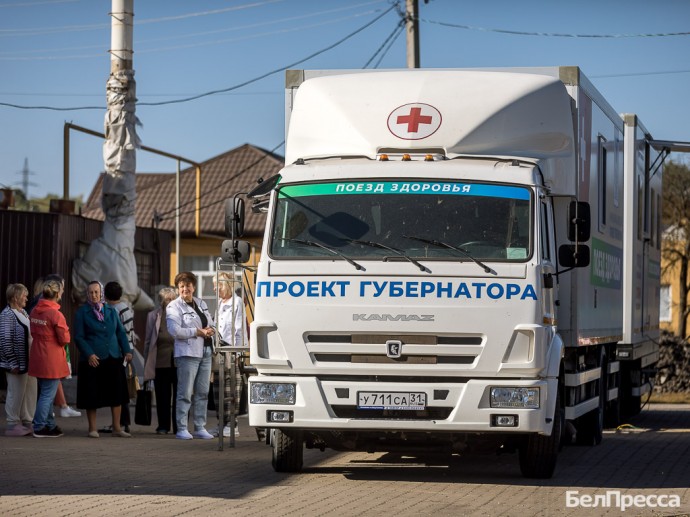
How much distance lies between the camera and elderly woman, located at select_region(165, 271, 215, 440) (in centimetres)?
1506

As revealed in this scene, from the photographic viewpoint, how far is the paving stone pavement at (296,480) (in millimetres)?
9891

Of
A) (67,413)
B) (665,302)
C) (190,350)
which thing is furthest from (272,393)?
(665,302)

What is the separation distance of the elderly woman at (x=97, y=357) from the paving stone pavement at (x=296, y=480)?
0.45 metres

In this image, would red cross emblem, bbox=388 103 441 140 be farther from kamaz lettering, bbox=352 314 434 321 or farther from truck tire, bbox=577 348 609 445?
truck tire, bbox=577 348 609 445

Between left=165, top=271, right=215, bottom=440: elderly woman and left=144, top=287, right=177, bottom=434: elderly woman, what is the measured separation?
1.72 ft

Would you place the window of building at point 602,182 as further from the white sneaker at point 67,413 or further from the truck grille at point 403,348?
the white sneaker at point 67,413

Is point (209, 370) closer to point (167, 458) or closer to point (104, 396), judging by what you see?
point (104, 396)

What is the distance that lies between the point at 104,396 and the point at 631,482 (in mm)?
6217

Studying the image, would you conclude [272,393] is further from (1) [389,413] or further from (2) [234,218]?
(2) [234,218]

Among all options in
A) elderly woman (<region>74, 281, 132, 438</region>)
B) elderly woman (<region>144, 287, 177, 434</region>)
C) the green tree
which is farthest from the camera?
the green tree

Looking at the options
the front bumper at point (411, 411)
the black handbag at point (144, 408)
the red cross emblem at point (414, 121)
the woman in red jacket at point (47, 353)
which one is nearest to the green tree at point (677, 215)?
the black handbag at point (144, 408)

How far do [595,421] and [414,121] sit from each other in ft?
16.3

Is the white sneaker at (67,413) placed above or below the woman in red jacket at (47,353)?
below

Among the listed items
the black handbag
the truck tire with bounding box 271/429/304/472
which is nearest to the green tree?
the black handbag
